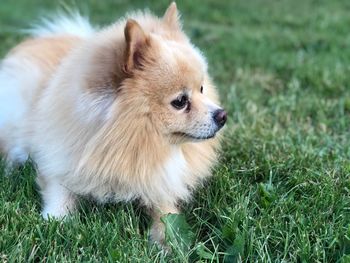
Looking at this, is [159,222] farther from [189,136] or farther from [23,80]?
[23,80]

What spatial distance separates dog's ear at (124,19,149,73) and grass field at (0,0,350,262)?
2.46 ft

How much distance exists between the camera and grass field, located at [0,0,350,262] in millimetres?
2465

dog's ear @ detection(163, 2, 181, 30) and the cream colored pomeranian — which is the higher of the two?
dog's ear @ detection(163, 2, 181, 30)

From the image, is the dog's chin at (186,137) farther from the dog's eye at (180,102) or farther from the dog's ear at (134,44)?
the dog's ear at (134,44)

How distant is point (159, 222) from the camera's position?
2.78 metres

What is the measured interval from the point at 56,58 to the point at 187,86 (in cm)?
118

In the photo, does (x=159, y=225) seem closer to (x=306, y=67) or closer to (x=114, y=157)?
(x=114, y=157)

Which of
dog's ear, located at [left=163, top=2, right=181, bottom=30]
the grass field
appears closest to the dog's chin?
the grass field

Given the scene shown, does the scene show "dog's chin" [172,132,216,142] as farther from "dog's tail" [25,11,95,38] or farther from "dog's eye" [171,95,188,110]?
"dog's tail" [25,11,95,38]

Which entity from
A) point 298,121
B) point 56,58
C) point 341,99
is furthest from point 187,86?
point 341,99

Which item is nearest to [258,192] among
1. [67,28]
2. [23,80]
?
[23,80]

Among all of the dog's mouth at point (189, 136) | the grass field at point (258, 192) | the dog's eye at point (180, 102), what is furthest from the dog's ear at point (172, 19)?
the grass field at point (258, 192)

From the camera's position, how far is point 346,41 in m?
6.06

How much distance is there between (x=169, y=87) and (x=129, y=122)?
0.25 meters
